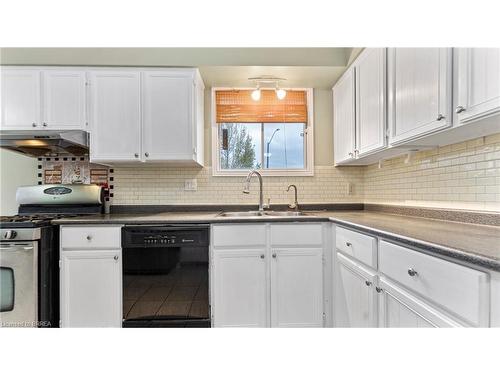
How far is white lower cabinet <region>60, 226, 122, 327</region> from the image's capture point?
6.64 feet

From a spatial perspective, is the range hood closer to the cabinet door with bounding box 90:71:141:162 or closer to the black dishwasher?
the cabinet door with bounding box 90:71:141:162

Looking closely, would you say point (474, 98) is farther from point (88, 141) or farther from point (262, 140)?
point (88, 141)

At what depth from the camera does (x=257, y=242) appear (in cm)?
210

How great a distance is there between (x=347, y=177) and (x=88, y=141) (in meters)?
2.46

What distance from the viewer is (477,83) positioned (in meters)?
1.16

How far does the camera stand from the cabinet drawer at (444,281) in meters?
0.83

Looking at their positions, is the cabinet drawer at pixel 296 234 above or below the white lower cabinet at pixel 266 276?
above

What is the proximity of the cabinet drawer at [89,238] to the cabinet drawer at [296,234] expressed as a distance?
3.80 feet

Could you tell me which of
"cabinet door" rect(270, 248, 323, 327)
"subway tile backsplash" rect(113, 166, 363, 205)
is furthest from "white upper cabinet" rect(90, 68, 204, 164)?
"cabinet door" rect(270, 248, 323, 327)

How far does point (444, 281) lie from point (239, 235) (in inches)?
53.2

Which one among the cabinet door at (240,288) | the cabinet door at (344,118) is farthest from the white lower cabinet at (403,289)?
the cabinet door at (344,118)

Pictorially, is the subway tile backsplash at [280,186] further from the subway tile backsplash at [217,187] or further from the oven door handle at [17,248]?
the oven door handle at [17,248]

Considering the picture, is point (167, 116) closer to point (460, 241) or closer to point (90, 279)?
point (90, 279)

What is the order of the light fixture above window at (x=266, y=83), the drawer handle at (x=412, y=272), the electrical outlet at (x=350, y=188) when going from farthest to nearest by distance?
1. the electrical outlet at (x=350, y=188)
2. the light fixture above window at (x=266, y=83)
3. the drawer handle at (x=412, y=272)
